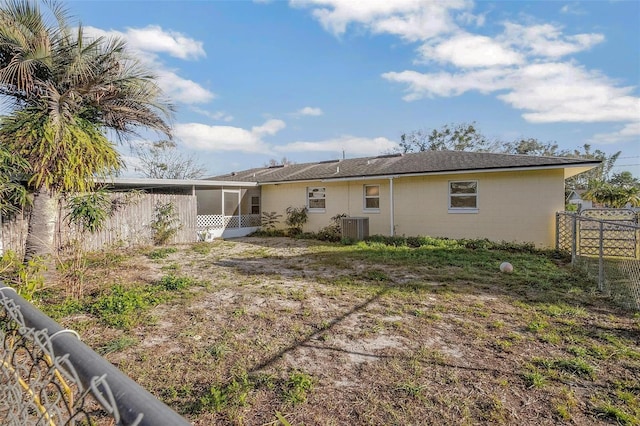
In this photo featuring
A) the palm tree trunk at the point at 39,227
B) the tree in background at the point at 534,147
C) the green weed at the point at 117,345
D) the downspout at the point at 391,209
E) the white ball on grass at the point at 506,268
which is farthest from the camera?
the tree in background at the point at 534,147

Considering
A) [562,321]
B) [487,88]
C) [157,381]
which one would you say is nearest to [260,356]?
[157,381]

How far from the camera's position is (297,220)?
1580 cm

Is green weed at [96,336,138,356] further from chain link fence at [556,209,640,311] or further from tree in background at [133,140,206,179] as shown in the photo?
tree in background at [133,140,206,179]

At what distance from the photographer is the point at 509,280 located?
277 inches

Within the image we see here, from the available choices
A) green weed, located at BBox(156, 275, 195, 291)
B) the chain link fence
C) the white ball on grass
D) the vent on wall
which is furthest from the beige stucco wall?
green weed, located at BBox(156, 275, 195, 291)

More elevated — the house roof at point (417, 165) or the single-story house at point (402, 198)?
the house roof at point (417, 165)

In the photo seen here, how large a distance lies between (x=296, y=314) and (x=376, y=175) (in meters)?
9.27

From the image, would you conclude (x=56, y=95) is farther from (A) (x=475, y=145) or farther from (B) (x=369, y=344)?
(A) (x=475, y=145)

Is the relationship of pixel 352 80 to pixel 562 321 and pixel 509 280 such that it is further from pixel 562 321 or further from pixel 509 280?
pixel 562 321

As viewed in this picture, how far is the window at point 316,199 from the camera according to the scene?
15641 millimetres

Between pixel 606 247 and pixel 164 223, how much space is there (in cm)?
1432

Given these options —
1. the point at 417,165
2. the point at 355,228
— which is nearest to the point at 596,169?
the point at 417,165

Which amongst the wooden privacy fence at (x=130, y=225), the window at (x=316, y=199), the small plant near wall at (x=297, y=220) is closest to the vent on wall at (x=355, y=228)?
the window at (x=316, y=199)

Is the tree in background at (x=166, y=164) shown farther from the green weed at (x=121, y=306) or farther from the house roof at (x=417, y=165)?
the green weed at (x=121, y=306)
